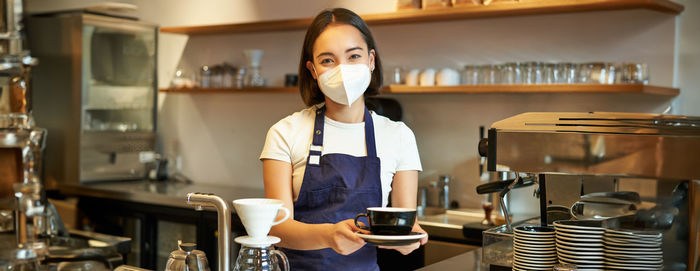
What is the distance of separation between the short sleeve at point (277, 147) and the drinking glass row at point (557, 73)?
1.81 m

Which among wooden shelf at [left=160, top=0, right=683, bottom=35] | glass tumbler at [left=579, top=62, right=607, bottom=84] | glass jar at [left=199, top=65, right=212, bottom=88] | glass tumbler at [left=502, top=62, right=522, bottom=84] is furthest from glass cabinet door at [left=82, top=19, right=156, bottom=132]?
glass tumbler at [left=579, top=62, right=607, bottom=84]

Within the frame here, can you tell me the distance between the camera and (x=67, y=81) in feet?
16.1

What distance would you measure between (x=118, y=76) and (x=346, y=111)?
354 cm

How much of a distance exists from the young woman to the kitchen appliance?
10.8ft

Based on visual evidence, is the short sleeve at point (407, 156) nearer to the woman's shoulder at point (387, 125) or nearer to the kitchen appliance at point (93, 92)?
the woman's shoulder at point (387, 125)

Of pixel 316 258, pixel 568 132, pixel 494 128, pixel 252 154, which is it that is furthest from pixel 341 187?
pixel 252 154

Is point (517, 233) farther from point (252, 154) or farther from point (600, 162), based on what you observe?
point (252, 154)

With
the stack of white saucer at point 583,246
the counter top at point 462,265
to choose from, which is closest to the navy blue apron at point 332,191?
the counter top at point 462,265

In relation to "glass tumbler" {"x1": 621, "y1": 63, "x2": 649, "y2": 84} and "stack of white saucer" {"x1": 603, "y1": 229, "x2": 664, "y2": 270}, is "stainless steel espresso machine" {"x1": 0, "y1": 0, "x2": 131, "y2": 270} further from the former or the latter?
"glass tumbler" {"x1": 621, "y1": 63, "x2": 649, "y2": 84}

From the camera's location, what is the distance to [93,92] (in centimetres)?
492

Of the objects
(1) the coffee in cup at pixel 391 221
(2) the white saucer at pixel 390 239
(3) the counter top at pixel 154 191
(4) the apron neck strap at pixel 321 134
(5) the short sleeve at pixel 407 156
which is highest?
(4) the apron neck strap at pixel 321 134

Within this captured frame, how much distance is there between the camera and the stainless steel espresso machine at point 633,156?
5.15ft

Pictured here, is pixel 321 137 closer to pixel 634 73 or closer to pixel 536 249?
pixel 536 249

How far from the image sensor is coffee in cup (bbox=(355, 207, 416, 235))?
147 cm
